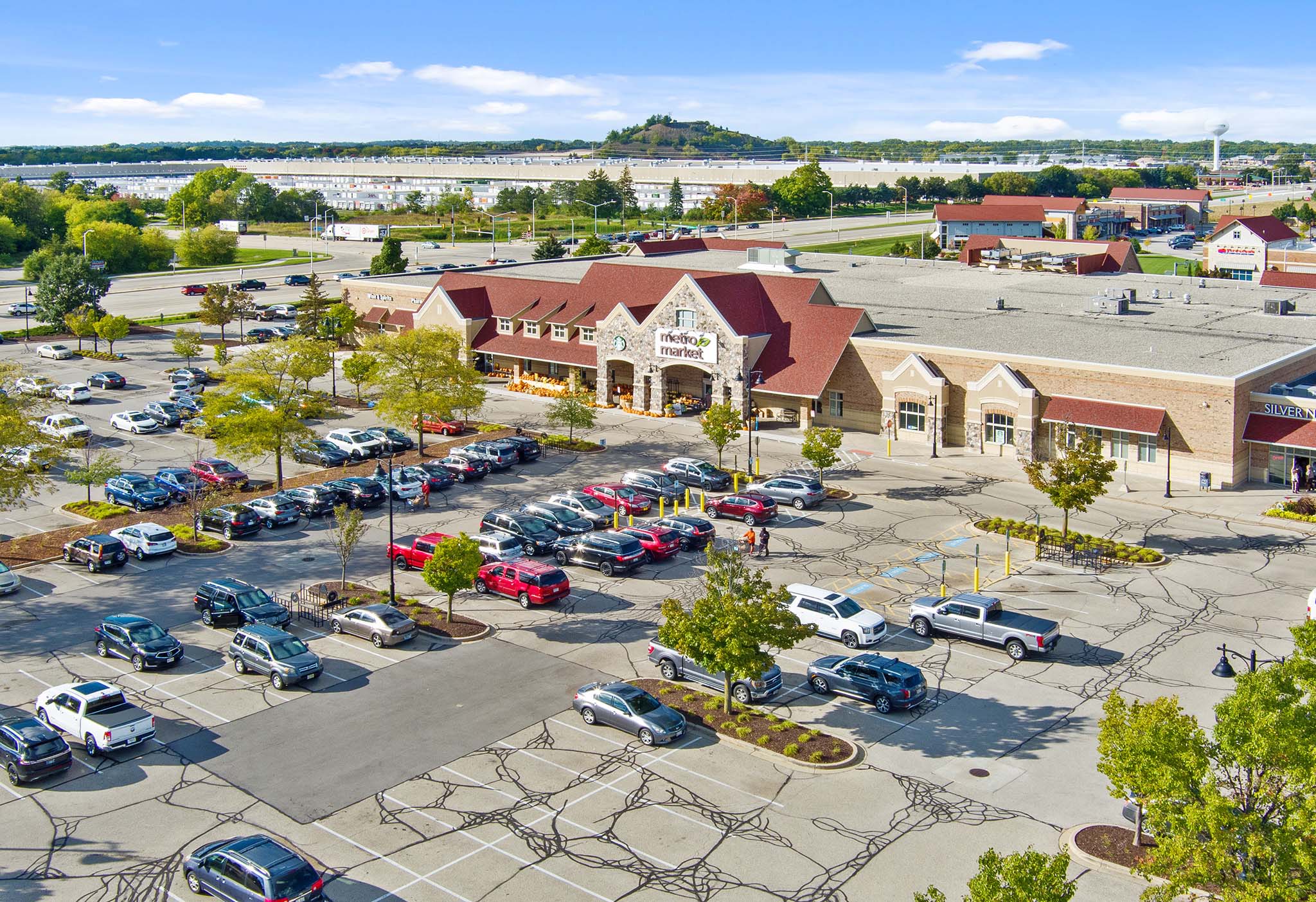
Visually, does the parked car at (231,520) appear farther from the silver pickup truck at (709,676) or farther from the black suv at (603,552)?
the silver pickup truck at (709,676)

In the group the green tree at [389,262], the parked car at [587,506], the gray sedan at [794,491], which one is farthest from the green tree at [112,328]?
the gray sedan at [794,491]

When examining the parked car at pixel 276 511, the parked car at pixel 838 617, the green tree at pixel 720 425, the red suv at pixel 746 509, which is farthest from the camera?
the green tree at pixel 720 425

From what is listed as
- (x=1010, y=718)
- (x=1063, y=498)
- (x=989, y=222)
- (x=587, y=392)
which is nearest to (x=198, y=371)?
(x=587, y=392)

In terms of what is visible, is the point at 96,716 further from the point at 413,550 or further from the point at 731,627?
the point at 731,627

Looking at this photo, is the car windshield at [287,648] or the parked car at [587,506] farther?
the parked car at [587,506]

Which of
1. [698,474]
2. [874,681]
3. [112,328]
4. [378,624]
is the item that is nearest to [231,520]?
[378,624]

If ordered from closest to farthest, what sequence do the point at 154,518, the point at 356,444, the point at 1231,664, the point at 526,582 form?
the point at 1231,664 < the point at 526,582 < the point at 154,518 < the point at 356,444
